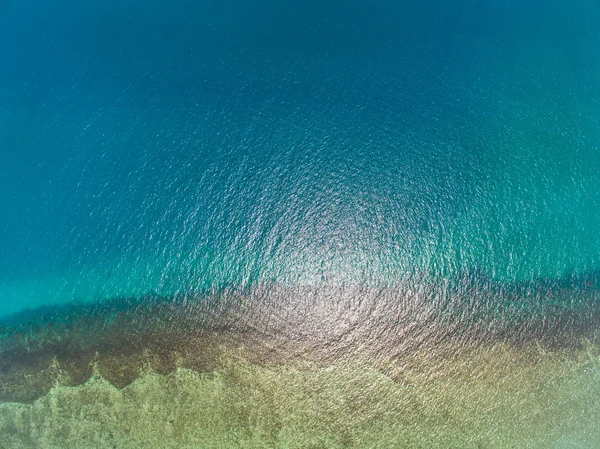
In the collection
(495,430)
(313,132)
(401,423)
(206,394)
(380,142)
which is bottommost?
(495,430)

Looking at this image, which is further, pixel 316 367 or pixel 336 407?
pixel 316 367

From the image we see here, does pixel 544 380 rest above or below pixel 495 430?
above

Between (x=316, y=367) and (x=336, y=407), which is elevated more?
(x=316, y=367)

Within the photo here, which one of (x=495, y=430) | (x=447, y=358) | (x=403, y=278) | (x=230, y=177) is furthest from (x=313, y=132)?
(x=495, y=430)

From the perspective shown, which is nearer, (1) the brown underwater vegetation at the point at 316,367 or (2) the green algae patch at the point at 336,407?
(2) the green algae patch at the point at 336,407

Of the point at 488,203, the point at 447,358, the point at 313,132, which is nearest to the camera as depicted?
the point at 447,358

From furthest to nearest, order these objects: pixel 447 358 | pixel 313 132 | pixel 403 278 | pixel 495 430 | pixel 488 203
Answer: pixel 313 132 → pixel 488 203 → pixel 403 278 → pixel 447 358 → pixel 495 430

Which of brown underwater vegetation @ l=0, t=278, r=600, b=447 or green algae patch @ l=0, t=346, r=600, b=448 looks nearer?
green algae patch @ l=0, t=346, r=600, b=448

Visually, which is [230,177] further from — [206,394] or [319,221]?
[206,394]
